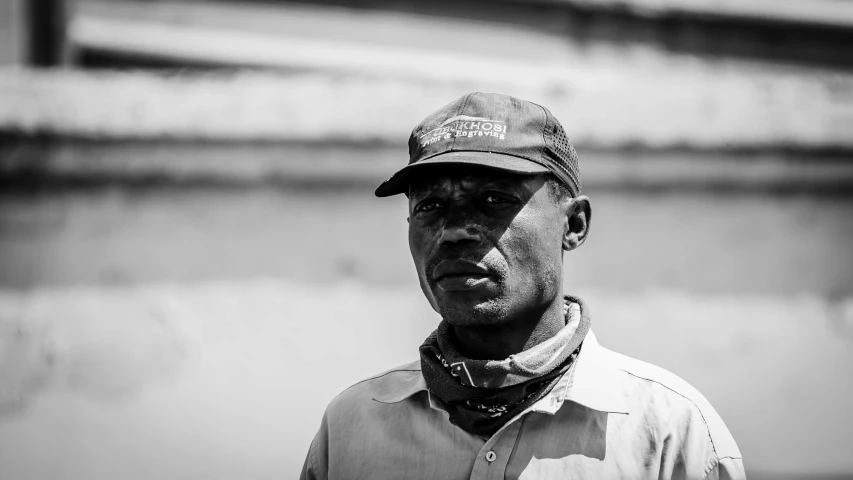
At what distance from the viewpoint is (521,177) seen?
5.49 feet

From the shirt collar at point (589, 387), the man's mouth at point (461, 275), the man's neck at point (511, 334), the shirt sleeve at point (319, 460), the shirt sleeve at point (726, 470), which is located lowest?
the shirt sleeve at point (319, 460)

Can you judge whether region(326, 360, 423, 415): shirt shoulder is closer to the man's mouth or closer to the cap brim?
the man's mouth

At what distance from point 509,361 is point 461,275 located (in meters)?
0.22

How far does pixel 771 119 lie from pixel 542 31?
194 cm

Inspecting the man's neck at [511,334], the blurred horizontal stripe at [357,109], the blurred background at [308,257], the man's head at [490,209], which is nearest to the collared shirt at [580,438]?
the man's neck at [511,334]

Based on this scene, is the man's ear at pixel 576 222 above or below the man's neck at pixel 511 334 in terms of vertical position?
above

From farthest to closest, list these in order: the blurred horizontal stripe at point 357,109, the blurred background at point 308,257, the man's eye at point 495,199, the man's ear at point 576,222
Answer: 1. the blurred horizontal stripe at point 357,109
2. the blurred background at point 308,257
3. the man's ear at point 576,222
4. the man's eye at point 495,199

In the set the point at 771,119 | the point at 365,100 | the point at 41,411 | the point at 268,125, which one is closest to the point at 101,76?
the point at 268,125

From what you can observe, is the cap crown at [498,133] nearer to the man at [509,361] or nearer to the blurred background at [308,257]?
the man at [509,361]

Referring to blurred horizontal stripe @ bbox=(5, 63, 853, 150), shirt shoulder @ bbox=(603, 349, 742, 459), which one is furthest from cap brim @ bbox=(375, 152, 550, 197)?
blurred horizontal stripe @ bbox=(5, 63, 853, 150)

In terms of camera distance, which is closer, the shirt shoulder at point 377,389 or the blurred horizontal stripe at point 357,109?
the shirt shoulder at point 377,389

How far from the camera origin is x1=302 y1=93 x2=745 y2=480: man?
62.6 inches

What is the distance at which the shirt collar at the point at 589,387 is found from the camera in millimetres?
Result: 1613

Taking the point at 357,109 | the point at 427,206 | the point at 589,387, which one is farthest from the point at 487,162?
the point at 357,109
